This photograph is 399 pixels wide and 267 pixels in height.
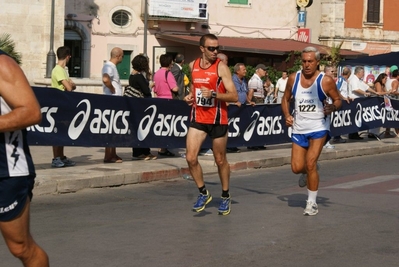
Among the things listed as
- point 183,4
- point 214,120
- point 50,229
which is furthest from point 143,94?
point 183,4

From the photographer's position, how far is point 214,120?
385 inches

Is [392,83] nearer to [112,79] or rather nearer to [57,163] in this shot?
[112,79]

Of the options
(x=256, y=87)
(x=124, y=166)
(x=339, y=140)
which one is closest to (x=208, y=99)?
(x=124, y=166)

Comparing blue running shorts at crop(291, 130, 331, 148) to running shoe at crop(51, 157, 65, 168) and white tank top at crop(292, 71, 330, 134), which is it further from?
running shoe at crop(51, 157, 65, 168)

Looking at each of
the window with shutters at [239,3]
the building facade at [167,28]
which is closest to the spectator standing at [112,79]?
the building facade at [167,28]

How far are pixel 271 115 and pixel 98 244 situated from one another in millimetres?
9961

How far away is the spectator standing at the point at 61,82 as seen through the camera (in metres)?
13.3

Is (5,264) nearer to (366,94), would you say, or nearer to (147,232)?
(147,232)

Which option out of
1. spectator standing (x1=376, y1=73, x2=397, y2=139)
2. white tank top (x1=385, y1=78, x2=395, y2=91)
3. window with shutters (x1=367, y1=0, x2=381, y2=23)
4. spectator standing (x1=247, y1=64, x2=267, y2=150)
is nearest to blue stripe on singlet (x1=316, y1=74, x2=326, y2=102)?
spectator standing (x1=247, y1=64, x2=267, y2=150)

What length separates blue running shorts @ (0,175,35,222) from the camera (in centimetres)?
501

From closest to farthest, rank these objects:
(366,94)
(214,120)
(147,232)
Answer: (147,232) → (214,120) → (366,94)

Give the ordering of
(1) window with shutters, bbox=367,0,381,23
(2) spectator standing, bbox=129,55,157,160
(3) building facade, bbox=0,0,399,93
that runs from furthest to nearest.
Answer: (1) window with shutters, bbox=367,0,381,23 < (3) building facade, bbox=0,0,399,93 < (2) spectator standing, bbox=129,55,157,160

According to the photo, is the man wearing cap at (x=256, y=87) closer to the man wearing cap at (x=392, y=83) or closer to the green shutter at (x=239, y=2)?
the man wearing cap at (x=392, y=83)

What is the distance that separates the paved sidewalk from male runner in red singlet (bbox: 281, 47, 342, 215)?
3378mm
